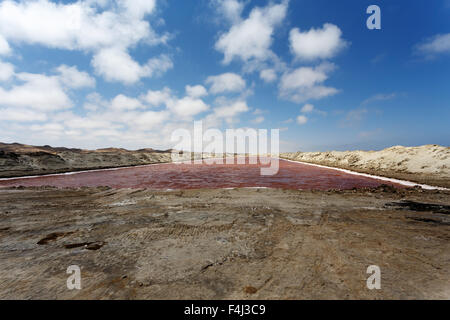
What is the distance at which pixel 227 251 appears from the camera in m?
3.73

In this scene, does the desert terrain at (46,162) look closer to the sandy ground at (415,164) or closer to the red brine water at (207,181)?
the red brine water at (207,181)

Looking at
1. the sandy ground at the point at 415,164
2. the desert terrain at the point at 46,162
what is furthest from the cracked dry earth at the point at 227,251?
the desert terrain at the point at 46,162

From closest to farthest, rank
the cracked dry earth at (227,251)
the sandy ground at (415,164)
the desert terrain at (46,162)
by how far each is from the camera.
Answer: the cracked dry earth at (227,251) → the sandy ground at (415,164) → the desert terrain at (46,162)

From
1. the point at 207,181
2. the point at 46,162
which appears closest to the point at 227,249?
the point at 207,181

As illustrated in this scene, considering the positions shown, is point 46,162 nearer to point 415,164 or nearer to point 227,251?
point 227,251

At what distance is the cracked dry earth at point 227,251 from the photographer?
2660 millimetres

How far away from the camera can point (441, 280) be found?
2809 mm

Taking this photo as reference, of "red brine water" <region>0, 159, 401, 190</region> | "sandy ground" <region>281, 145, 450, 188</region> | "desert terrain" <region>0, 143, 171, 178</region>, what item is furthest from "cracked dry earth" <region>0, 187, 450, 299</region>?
"desert terrain" <region>0, 143, 171, 178</region>

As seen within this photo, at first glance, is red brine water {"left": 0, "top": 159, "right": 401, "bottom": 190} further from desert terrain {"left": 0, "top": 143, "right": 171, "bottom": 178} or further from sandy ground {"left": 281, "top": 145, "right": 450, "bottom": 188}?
desert terrain {"left": 0, "top": 143, "right": 171, "bottom": 178}

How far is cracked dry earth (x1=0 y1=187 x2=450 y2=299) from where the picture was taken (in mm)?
2660

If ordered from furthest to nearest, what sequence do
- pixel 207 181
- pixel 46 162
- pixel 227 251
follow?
pixel 46 162 → pixel 207 181 → pixel 227 251

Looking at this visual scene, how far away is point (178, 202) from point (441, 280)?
24.2ft
